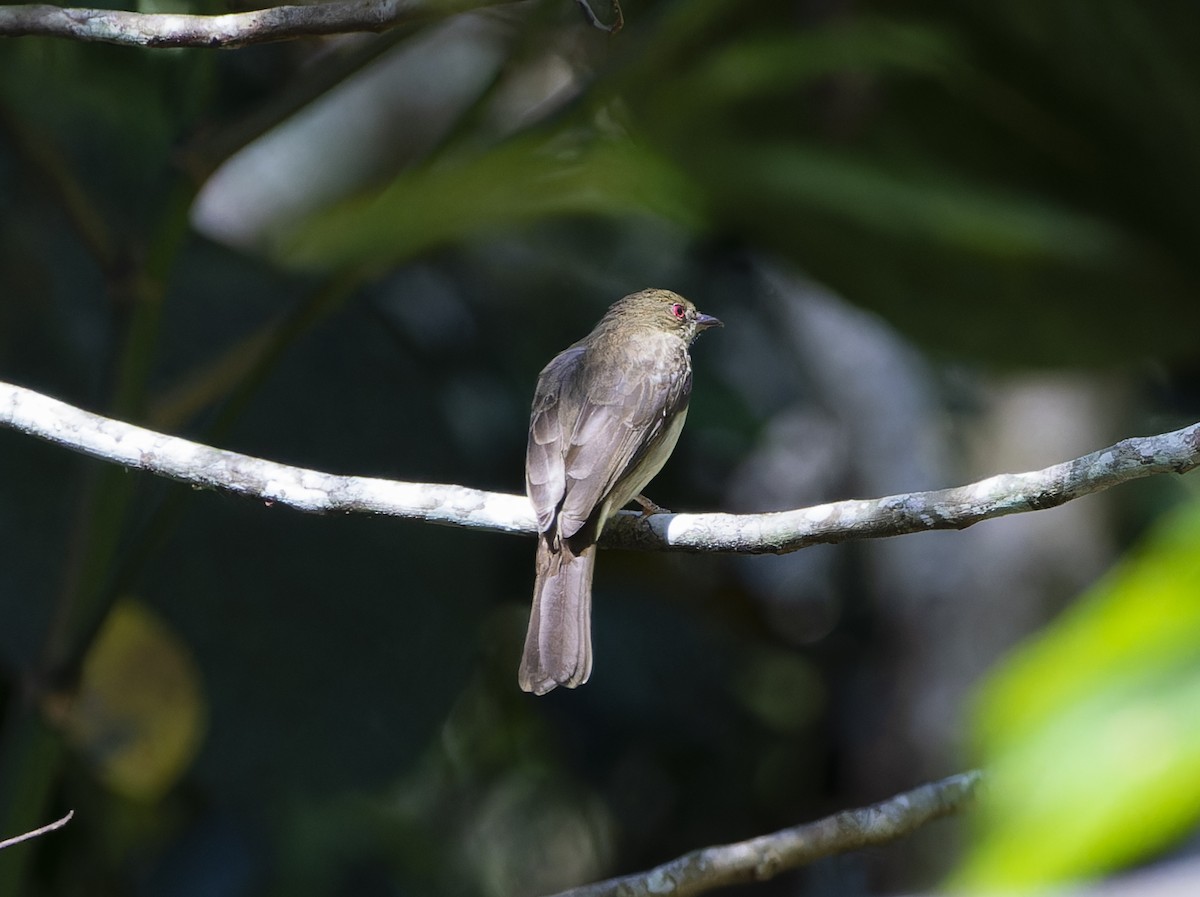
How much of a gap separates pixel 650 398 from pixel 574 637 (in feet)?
2.54

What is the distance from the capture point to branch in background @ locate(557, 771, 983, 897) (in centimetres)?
287

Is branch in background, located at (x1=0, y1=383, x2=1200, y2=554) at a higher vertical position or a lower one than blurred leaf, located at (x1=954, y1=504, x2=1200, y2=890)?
lower

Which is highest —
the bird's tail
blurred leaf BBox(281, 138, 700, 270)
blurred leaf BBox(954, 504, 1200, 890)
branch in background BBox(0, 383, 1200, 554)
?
blurred leaf BBox(954, 504, 1200, 890)

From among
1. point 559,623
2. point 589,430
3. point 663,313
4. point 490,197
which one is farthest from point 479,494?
point 663,313

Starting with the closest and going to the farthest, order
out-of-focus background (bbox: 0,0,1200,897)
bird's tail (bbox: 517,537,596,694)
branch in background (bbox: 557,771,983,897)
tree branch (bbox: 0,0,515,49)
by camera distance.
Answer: tree branch (bbox: 0,0,515,49)
branch in background (bbox: 557,771,983,897)
bird's tail (bbox: 517,537,596,694)
out-of-focus background (bbox: 0,0,1200,897)

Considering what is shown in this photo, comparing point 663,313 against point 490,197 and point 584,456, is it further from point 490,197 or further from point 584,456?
point 584,456

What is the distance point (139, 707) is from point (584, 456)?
76.7 inches

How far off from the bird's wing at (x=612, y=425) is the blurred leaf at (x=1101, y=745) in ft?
8.54

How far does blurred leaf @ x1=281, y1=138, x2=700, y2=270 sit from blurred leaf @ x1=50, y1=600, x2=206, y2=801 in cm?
136

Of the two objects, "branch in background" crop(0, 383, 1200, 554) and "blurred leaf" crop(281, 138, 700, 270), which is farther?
"blurred leaf" crop(281, 138, 700, 270)

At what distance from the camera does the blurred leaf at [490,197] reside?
3945 mm

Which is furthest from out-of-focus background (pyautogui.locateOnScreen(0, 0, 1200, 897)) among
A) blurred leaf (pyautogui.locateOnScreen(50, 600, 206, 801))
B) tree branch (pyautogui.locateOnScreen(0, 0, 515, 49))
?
tree branch (pyautogui.locateOnScreen(0, 0, 515, 49))

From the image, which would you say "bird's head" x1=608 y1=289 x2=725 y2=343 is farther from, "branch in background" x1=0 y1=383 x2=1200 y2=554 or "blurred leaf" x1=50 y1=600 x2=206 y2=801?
"blurred leaf" x1=50 y1=600 x2=206 y2=801

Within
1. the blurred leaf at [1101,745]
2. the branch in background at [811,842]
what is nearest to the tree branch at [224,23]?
the branch in background at [811,842]
